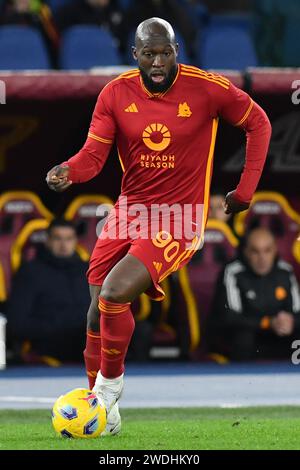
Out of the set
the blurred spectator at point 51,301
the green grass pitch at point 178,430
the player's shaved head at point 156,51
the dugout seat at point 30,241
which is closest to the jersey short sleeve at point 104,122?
the player's shaved head at point 156,51

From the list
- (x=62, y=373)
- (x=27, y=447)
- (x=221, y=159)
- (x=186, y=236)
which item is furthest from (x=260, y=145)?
(x=221, y=159)

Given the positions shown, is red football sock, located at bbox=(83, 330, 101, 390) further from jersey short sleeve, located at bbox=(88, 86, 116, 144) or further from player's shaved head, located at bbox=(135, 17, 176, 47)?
player's shaved head, located at bbox=(135, 17, 176, 47)

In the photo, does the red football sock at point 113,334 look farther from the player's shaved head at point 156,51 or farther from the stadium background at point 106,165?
the stadium background at point 106,165

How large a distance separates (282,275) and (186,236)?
4364mm

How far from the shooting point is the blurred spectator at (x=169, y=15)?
44.5ft

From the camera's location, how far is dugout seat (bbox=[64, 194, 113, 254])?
1248cm

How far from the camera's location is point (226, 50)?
13672 mm

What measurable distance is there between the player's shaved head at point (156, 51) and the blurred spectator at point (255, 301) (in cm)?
438

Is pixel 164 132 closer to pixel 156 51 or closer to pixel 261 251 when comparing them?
pixel 156 51

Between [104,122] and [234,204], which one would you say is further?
[234,204]

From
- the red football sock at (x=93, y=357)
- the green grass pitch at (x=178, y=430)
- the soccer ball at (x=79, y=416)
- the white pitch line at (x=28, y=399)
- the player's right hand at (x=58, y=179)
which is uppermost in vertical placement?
the player's right hand at (x=58, y=179)

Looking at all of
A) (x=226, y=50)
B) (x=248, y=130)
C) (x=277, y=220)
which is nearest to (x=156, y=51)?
(x=248, y=130)

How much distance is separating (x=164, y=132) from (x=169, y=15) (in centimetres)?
620
